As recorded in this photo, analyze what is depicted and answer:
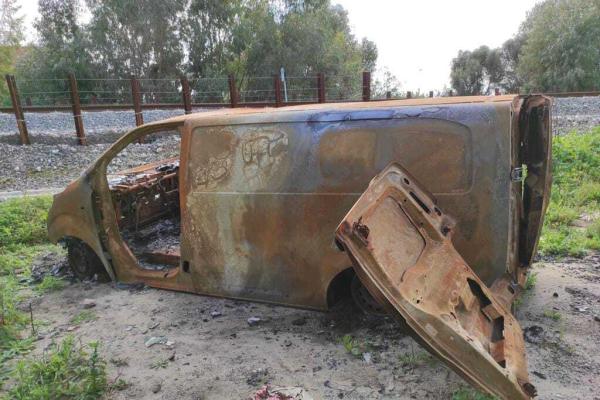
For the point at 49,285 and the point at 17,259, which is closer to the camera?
the point at 49,285

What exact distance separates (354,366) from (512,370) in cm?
113

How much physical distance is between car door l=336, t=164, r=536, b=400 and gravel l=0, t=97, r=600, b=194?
8.66 m

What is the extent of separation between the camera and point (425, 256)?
2699 millimetres

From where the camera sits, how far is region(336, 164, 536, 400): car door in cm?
229

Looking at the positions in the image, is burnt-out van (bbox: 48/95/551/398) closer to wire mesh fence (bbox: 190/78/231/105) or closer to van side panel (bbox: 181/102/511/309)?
van side panel (bbox: 181/102/511/309)

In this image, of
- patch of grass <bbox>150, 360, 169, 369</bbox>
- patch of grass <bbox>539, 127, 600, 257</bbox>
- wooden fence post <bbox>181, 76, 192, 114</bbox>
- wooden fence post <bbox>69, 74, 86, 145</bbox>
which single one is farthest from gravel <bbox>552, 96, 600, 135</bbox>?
wooden fence post <bbox>69, 74, 86, 145</bbox>

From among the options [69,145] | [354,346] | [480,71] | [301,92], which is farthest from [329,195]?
[480,71]

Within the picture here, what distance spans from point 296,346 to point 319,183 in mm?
1240

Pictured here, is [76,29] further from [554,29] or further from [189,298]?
[554,29]

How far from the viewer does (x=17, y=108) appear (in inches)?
440

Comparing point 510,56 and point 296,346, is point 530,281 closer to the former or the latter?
point 296,346

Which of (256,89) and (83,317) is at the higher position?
(256,89)

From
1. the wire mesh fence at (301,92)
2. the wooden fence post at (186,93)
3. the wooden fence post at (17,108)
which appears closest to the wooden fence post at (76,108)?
the wooden fence post at (17,108)

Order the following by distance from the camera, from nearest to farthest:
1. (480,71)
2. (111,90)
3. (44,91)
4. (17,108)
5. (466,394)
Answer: (466,394)
(17,108)
(44,91)
(111,90)
(480,71)
